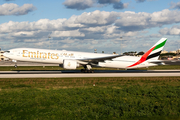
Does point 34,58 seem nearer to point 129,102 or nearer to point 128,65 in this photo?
point 128,65

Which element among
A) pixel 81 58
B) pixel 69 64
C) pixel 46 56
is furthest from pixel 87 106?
pixel 81 58

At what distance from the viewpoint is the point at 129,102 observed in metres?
12.2

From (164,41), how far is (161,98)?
A: 987 inches

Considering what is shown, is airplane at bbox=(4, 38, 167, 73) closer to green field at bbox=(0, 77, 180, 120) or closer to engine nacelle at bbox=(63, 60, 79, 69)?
engine nacelle at bbox=(63, 60, 79, 69)

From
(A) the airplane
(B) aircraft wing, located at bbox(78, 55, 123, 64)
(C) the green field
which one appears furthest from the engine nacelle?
(C) the green field

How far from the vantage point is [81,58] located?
35.1 m

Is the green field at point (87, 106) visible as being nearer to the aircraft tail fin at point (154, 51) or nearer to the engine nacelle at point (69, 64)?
the engine nacelle at point (69, 64)

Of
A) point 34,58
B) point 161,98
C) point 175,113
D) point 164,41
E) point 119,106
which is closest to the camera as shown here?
point 175,113

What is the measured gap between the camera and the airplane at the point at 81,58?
1299 inches

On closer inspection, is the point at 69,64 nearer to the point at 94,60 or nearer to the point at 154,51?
the point at 94,60

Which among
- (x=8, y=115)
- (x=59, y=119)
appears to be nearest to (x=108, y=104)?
(x=59, y=119)

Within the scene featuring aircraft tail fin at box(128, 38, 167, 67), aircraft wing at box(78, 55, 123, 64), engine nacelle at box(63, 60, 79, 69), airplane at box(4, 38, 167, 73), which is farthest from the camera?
aircraft tail fin at box(128, 38, 167, 67)

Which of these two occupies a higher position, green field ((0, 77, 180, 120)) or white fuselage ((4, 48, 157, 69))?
white fuselage ((4, 48, 157, 69))

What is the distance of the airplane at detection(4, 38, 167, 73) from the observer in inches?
1299
